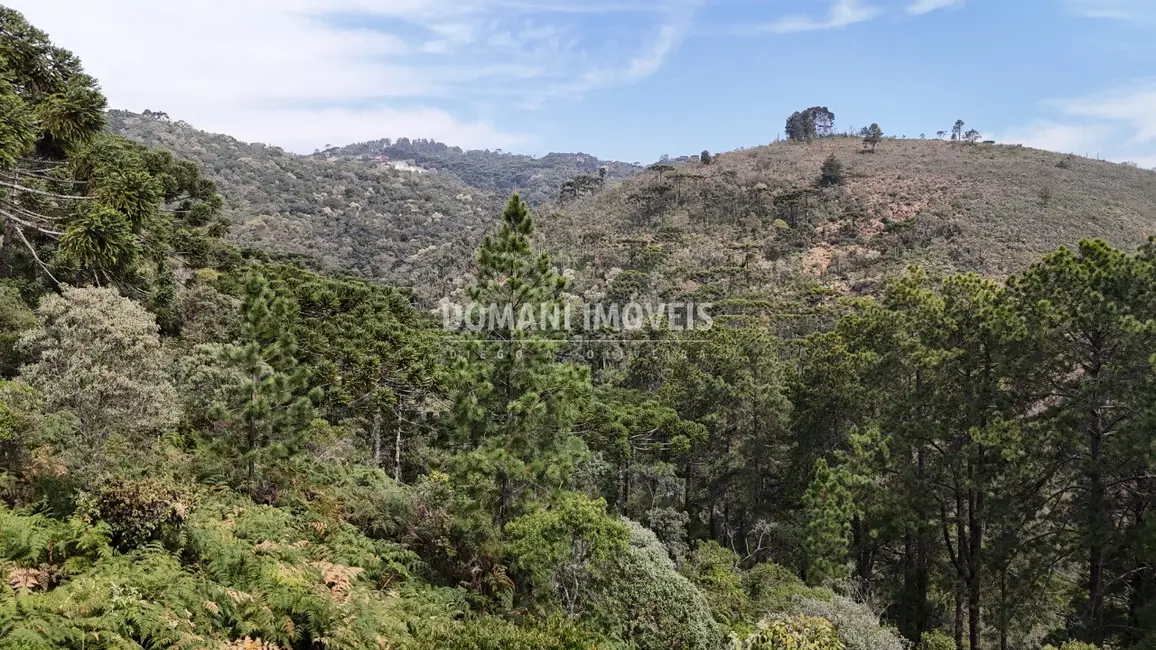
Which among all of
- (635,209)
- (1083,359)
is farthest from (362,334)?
(635,209)

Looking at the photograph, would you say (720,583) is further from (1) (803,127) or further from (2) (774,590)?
(1) (803,127)

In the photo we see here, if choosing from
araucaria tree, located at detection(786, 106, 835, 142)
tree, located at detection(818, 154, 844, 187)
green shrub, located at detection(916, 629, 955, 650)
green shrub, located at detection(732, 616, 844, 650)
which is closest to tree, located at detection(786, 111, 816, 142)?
araucaria tree, located at detection(786, 106, 835, 142)

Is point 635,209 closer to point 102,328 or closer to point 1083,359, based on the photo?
point 1083,359

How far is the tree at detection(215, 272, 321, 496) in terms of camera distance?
481 inches

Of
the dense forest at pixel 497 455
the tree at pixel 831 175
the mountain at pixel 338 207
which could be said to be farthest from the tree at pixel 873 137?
the dense forest at pixel 497 455

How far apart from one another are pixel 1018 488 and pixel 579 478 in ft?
40.0

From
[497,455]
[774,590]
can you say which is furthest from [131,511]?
[774,590]

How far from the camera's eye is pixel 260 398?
12.2 meters

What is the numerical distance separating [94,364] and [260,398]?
4.14 m

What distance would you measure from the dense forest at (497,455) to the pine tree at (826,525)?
3.9 inches

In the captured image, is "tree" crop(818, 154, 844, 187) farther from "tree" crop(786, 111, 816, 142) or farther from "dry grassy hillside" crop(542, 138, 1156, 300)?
"tree" crop(786, 111, 816, 142)

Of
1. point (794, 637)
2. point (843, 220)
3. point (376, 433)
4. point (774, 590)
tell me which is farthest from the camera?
point (843, 220)

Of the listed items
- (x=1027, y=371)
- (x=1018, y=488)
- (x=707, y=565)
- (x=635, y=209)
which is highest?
(x=635, y=209)

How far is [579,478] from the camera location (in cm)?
2008
